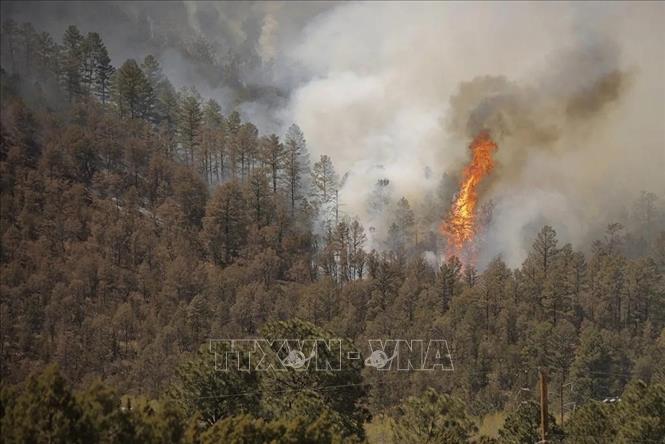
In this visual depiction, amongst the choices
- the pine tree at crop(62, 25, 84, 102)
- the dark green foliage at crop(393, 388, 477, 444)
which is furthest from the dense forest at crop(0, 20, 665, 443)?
the pine tree at crop(62, 25, 84, 102)

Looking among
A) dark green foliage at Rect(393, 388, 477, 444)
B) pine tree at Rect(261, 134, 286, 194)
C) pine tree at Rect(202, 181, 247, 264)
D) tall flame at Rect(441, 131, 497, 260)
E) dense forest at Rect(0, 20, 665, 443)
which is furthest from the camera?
pine tree at Rect(261, 134, 286, 194)

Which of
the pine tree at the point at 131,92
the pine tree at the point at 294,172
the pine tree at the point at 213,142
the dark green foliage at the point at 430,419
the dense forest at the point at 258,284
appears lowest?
the dark green foliage at the point at 430,419

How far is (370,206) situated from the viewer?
4803 inches

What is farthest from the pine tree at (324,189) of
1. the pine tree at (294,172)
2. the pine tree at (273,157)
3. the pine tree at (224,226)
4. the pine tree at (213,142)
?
the pine tree at (224,226)

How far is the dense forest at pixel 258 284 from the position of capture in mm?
52594

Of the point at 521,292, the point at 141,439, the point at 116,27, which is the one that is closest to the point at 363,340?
the point at 521,292

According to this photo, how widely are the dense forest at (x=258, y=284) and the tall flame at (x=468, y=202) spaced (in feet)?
8.46

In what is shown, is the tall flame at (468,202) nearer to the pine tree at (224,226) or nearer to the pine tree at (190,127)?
the pine tree at (224,226)

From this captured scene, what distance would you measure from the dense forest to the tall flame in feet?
8.46

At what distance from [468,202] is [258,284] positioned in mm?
37089

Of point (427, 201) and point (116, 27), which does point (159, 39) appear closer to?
point (116, 27)

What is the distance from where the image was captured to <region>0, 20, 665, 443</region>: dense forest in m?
52.6

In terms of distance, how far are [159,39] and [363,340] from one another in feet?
415

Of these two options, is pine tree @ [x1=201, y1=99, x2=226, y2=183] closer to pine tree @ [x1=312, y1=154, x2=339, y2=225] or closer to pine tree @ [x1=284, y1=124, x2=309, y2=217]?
pine tree @ [x1=284, y1=124, x2=309, y2=217]
